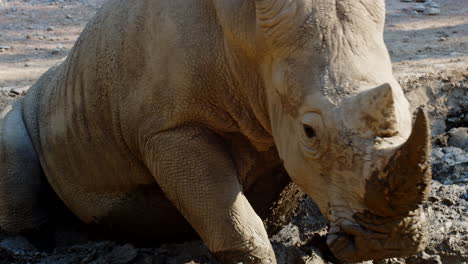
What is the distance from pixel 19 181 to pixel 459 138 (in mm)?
3165

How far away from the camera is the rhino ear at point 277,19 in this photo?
306 centimetres

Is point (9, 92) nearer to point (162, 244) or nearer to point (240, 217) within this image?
point (162, 244)

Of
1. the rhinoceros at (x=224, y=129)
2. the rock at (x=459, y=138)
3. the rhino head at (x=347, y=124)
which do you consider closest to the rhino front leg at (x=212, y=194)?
the rhinoceros at (x=224, y=129)

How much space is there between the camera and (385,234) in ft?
9.19

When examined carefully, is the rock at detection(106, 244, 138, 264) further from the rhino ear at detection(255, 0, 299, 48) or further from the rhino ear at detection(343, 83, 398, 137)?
the rhino ear at detection(343, 83, 398, 137)

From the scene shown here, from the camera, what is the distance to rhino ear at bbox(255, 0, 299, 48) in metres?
3.06

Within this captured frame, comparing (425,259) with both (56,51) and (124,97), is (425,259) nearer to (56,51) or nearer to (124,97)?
(124,97)

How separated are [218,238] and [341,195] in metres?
0.96

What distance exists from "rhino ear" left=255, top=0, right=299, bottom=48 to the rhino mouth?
2.61 feet

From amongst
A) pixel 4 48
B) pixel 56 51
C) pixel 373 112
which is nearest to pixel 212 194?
pixel 373 112

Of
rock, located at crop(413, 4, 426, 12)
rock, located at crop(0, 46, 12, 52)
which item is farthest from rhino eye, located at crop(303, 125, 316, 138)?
rock, located at crop(413, 4, 426, 12)

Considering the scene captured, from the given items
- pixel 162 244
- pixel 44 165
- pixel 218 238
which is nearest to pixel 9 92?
pixel 44 165

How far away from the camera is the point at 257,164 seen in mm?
3949

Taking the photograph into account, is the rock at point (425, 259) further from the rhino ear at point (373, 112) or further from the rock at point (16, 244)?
the rock at point (16, 244)
